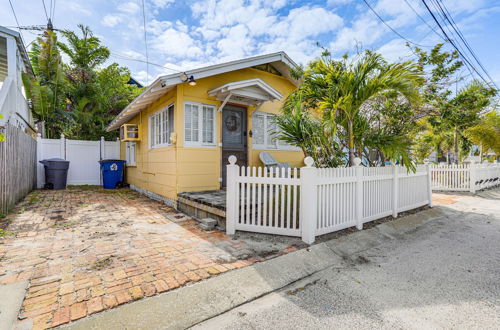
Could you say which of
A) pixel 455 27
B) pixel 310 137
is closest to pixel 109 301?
pixel 310 137

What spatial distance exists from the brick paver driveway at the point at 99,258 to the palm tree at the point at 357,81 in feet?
→ 9.80

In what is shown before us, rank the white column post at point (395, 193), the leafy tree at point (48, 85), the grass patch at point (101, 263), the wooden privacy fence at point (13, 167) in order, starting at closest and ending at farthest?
the grass patch at point (101, 263), the wooden privacy fence at point (13, 167), the white column post at point (395, 193), the leafy tree at point (48, 85)

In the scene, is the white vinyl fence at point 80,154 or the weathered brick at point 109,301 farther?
the white vinyl fence at point 80,154

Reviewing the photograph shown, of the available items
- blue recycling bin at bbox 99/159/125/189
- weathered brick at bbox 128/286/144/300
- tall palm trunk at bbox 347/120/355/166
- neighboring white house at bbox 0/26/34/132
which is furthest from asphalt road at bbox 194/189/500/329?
blue recycling bin at bbox 99/159/125/189

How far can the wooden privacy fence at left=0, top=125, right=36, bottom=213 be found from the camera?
16.2ft

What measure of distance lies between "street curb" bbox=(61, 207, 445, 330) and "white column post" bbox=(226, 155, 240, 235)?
1.19 metres

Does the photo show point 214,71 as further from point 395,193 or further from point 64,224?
point 395,193

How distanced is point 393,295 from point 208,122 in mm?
5090

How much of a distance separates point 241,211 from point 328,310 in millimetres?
2143

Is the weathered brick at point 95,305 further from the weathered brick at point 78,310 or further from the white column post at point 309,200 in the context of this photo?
the white column post at point 309,200

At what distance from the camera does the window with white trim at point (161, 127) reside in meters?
6.25

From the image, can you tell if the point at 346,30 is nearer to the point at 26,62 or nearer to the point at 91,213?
the point at 91,213

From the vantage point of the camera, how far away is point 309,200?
3545 millimetres

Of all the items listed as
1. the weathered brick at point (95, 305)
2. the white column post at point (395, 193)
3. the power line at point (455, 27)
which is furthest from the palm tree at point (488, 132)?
the weathered brick at point (95, 305)
